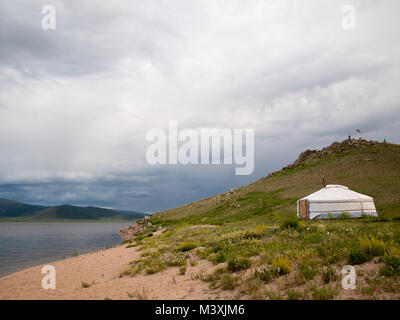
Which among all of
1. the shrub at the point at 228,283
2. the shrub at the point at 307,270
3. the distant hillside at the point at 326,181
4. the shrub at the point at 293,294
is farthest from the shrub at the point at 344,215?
A: the shrub at the point at 293,294

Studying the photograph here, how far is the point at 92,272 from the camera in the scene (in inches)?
641

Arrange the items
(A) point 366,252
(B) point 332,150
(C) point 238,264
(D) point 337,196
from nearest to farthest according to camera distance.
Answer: (A) point 366,252
(C) point 238,264
(D) point 337,196
(B) point 332,150

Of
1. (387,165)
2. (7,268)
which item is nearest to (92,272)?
(7,268)

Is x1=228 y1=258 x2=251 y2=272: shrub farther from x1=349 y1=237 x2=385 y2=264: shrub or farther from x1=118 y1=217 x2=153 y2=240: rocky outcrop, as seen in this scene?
x1=118 y1=217 x2=153 y2=240: rocky outcrop

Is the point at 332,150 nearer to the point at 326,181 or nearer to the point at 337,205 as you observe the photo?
the point at 326,181

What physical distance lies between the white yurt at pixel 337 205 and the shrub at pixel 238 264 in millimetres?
23966

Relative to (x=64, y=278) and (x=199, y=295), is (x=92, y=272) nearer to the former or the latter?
(x=64, y=278)

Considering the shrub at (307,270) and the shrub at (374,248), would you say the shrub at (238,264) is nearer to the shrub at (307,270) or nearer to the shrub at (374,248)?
the shrub at (307,270)

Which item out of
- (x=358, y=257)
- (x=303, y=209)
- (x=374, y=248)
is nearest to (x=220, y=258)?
(x=358, y=257)

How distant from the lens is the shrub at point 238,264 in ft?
34.0

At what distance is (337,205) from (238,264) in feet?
83.9

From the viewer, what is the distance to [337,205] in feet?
103
